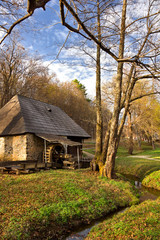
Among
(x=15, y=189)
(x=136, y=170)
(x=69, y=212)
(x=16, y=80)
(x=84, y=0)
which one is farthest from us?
(x=16, y=80)

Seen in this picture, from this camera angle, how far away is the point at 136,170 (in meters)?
12.4

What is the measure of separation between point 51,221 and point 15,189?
2280 millimetres

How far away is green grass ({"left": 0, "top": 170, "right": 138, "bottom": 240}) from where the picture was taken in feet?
13.9

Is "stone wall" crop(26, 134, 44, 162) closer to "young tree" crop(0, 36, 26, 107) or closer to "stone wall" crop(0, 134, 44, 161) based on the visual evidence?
"stone wall" crop(0, 134, 44, 161)

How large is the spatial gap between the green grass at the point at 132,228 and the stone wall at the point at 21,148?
8.55 meters

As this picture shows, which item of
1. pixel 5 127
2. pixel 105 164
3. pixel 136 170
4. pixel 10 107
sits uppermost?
pixel 10 107

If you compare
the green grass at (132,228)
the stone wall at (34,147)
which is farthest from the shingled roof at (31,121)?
the green grass at (132,228)

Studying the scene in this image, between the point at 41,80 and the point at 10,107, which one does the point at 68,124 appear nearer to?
the point at 10,107

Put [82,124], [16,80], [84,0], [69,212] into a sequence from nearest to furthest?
[84,0] < [69,212] < [16,80] < [82,124]

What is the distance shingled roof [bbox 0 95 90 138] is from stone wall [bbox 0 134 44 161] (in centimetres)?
58

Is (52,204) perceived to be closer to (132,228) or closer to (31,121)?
(132,228)

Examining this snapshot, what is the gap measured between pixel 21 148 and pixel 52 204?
7585 millimetres

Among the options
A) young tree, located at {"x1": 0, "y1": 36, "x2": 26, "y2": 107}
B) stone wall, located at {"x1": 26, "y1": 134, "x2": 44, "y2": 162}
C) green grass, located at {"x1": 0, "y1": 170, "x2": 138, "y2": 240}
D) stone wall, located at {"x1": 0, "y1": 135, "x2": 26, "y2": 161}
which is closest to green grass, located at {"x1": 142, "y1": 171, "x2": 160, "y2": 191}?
green grass, located at {"x1": 0, "y1": 170, "x2": 138, "y2": 240}

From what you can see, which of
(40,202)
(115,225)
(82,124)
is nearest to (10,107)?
(40,202)
